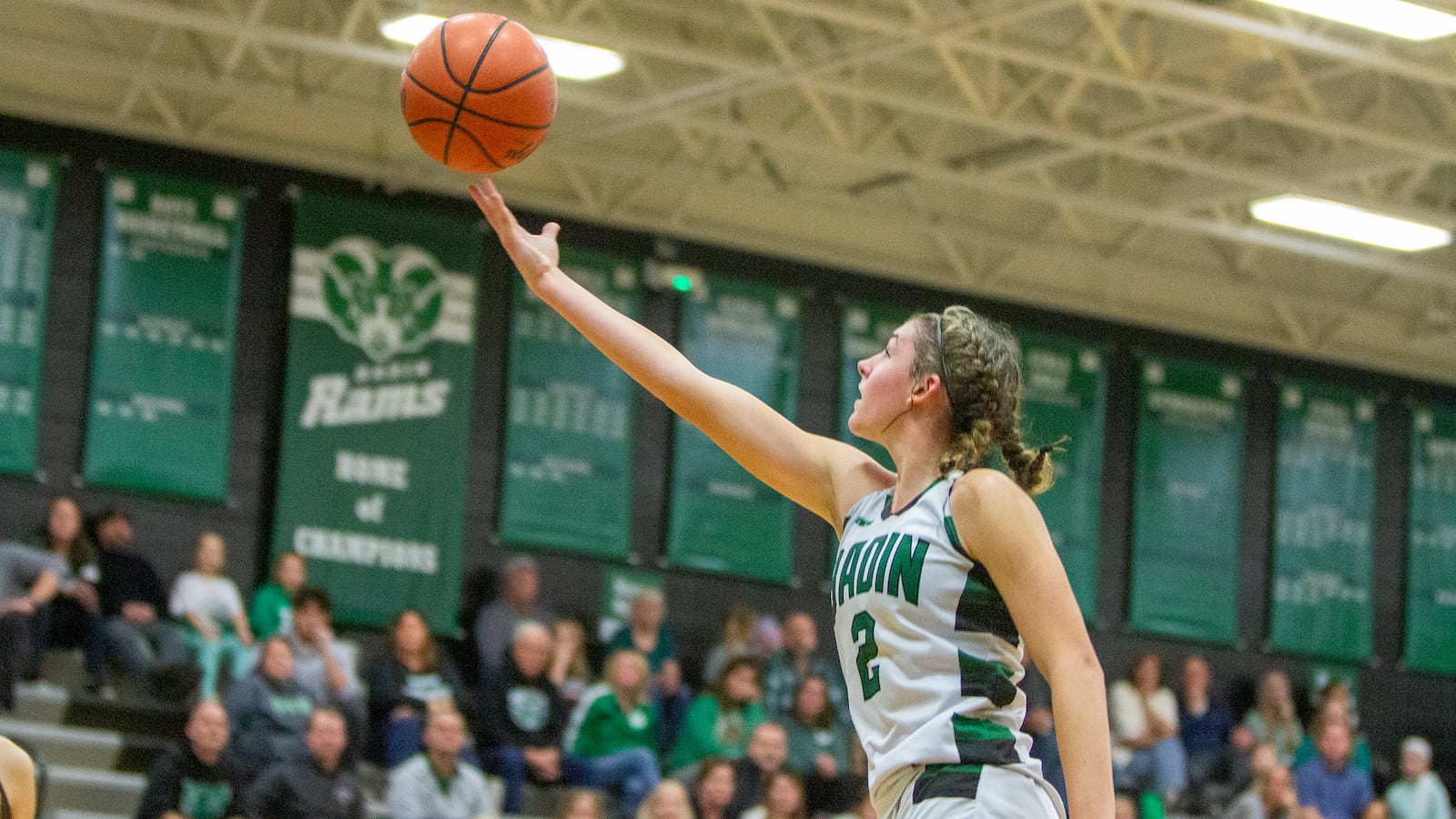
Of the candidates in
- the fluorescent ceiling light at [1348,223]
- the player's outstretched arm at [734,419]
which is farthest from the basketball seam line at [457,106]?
the fluorescent ceiling light at [1348,223]

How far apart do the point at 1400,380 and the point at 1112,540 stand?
3610 millimetres

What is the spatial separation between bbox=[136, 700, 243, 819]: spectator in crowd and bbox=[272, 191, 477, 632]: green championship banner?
318cm

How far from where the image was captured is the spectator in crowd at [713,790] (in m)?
11.1

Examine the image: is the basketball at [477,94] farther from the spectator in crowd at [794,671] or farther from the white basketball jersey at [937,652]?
the spectator in crowd at [794,671]

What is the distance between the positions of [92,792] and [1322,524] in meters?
10.9

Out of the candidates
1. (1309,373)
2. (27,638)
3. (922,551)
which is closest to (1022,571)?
(922,551)

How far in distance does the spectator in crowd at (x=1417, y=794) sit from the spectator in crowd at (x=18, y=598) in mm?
9718

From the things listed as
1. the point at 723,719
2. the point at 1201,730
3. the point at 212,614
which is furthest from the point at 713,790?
the point at 1201,730

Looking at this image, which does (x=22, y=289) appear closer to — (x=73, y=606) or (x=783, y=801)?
(x=73, y=606)

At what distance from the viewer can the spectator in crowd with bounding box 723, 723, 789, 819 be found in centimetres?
1125

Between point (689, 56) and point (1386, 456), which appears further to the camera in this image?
point (1386, 456)

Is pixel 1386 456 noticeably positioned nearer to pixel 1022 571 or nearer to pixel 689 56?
pixel 689 56

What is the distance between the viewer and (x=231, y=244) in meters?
13.4

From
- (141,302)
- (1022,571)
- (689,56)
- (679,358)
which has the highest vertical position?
(689,56)
